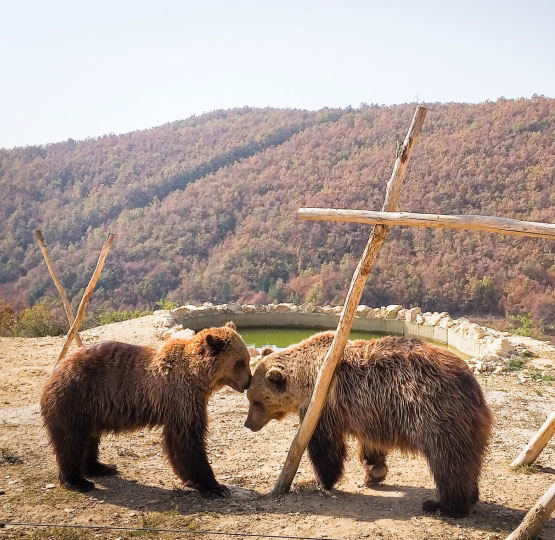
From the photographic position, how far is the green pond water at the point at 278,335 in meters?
18.3

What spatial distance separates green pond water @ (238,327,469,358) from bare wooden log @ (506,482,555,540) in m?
13.2

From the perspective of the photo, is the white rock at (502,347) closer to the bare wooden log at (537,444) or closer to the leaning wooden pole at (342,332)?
the bare wooden log at (537,444)

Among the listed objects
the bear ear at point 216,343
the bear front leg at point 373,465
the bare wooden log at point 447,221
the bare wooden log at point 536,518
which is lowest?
the bear front leg at point 373,465

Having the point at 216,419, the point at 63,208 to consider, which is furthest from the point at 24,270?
the point at 216,419

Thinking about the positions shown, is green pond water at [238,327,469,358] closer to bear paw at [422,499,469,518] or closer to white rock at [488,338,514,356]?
white rock at [488,338,514,356]

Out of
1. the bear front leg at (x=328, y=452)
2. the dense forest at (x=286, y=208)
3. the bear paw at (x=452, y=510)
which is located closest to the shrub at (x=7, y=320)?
the dense forest at (x=286, y=208)

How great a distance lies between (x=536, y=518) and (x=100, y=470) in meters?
4.23

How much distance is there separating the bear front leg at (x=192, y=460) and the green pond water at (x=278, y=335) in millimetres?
11405

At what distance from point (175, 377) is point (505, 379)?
7.32m

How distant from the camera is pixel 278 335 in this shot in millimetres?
19406

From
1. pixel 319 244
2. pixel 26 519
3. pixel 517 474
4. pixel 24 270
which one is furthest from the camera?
pixel 24 270

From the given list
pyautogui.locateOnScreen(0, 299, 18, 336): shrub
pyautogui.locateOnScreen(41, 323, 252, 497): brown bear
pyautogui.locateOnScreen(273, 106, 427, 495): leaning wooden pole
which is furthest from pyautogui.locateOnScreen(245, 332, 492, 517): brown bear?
pyautogui.locateOnScreen(0, 299, 18, 336): shrub

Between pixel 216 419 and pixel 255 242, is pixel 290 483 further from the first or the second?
pixel 255 242

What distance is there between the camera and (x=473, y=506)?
5.64m
